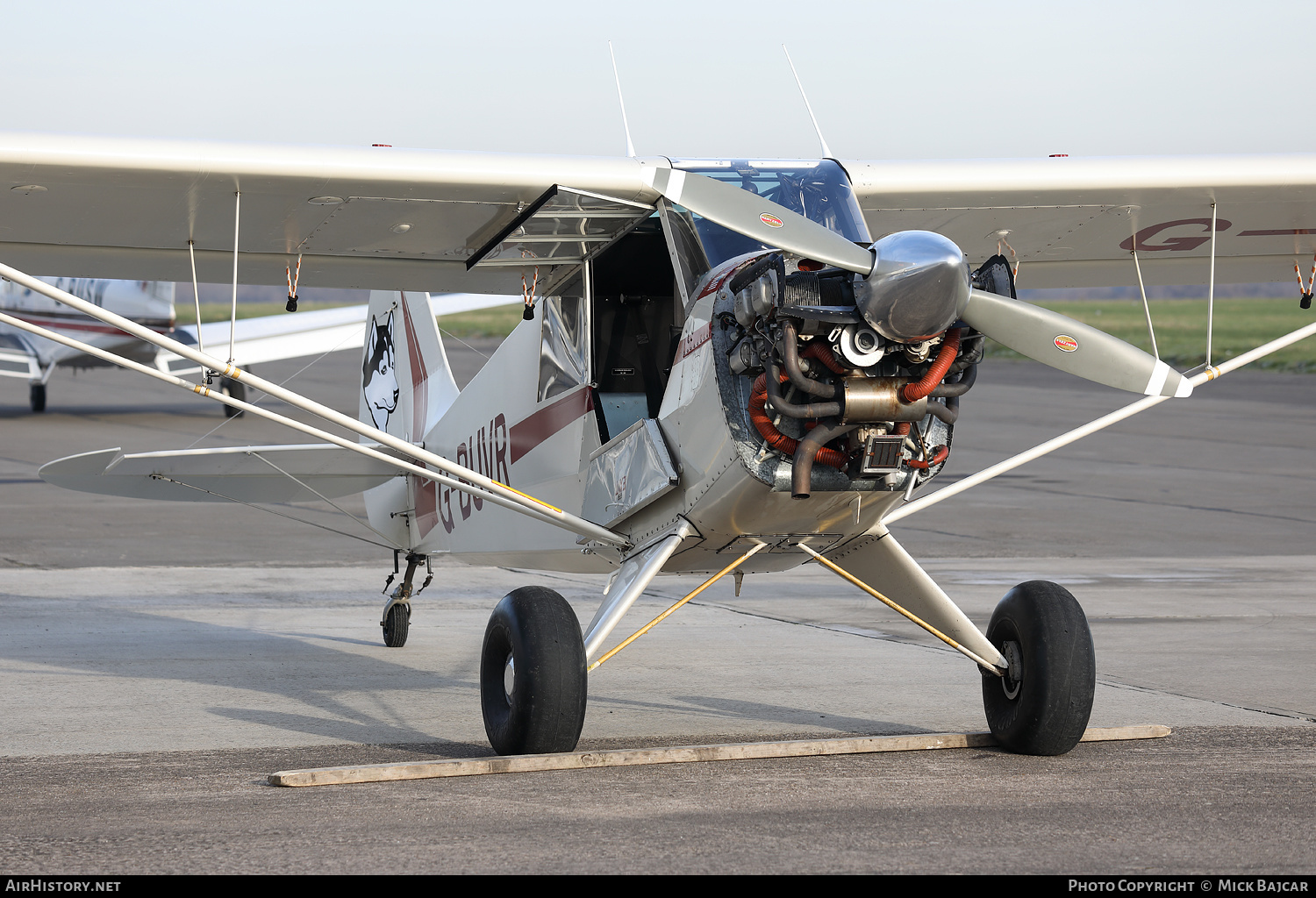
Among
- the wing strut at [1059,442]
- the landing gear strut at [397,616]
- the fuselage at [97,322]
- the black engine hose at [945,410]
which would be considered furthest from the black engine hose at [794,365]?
the fuselage at [97,322]

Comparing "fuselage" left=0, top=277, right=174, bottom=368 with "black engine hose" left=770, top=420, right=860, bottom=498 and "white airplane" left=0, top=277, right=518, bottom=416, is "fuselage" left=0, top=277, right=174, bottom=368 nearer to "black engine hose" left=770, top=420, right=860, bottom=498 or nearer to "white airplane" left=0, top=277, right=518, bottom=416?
"white airplane" left=0, top=277, right=518, bottom=416

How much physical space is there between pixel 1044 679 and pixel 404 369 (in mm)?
5853

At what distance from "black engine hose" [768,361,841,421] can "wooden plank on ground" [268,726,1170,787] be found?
1.51 meters

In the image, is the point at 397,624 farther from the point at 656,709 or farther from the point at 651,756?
the point at 651,756

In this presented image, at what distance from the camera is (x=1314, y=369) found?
4347 centimetres

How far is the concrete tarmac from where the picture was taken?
439 centimetres

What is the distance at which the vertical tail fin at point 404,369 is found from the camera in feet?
31.9

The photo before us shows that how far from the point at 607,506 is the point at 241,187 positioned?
2.16 meters

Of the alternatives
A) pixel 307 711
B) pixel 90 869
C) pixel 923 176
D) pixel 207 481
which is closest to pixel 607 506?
pixel 307 711

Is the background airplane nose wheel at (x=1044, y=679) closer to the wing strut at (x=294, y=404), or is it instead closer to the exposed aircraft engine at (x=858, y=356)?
the exposed aircraft engine at (x=858, y=356)

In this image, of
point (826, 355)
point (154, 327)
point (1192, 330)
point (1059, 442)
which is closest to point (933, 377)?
point (826, 355)

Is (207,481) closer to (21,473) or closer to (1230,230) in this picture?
(1230,230)

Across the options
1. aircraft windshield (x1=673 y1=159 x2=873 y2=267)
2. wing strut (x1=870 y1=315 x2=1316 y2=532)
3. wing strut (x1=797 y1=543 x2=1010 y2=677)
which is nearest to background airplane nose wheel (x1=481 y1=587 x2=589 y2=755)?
wing strut (x1=797 y1=543 x2=1010 y2=677)
